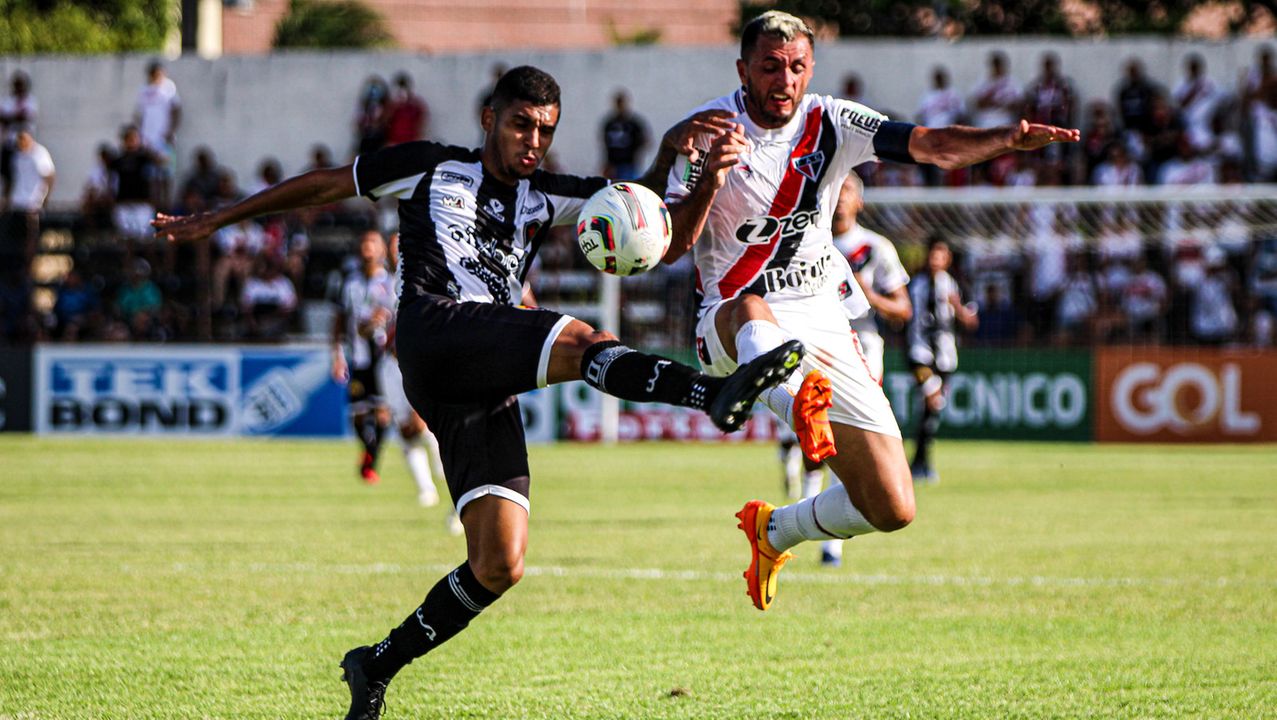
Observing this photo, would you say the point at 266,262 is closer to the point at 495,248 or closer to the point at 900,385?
the point at 900,385

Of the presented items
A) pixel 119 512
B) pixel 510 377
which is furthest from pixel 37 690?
pixel 119 512

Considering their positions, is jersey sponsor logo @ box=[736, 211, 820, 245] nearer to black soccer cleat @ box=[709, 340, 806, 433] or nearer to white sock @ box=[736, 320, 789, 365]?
white sock @ box=[736, 320, 789, 365]

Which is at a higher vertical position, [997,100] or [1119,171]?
[997,100]

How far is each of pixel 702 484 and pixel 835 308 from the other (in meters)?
9.77

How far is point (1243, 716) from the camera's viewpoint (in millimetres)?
5891

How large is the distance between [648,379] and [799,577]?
4.76m

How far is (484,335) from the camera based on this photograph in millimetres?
5855

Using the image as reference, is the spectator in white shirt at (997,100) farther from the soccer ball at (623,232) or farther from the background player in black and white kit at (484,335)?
the soccer ball at (623,232)

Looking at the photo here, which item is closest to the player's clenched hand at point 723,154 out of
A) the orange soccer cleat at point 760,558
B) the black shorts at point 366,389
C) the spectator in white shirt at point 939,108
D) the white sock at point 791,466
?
the orange soccer cleat at point 760,558

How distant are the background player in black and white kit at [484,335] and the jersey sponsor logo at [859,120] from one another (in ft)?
2.27

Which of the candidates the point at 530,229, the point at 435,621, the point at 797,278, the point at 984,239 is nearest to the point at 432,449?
the point at 797,278


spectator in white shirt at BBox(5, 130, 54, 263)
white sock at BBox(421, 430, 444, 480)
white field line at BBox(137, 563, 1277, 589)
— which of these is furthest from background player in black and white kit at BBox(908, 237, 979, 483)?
spectator in white shirt at BBox(5, 130, 54, 263)

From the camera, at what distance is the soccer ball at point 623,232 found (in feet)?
20.6

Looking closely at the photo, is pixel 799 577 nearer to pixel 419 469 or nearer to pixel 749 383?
pixel 749 383
